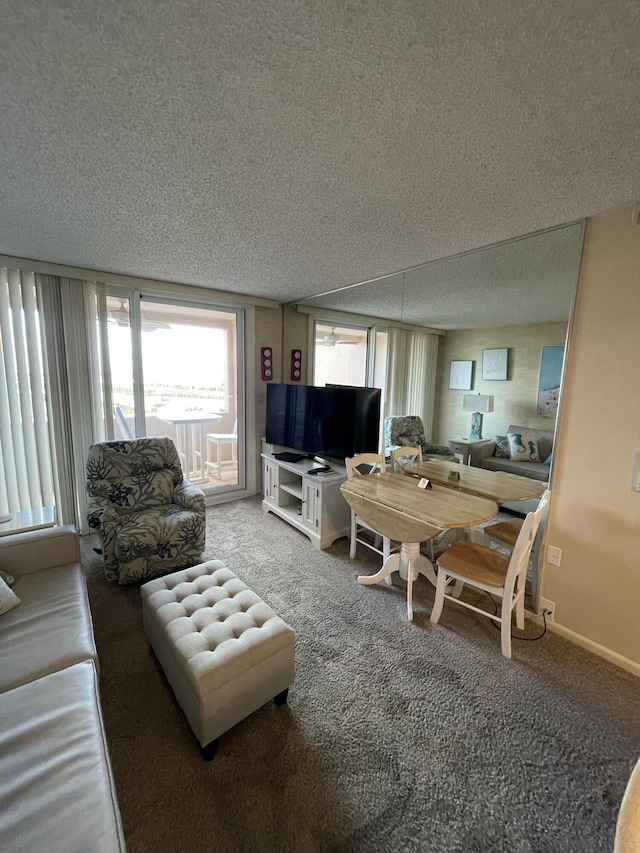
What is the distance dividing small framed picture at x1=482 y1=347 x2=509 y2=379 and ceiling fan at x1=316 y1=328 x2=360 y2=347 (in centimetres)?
157

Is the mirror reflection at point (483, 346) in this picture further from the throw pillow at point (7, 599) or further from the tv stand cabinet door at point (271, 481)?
the throw pillow at point (7, 599)

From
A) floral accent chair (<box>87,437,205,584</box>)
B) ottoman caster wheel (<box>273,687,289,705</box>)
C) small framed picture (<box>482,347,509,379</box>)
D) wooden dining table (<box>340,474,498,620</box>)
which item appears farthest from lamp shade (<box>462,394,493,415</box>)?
floral accent chair (<box>87,437,205,584</box>)

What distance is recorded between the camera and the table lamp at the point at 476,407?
240cm

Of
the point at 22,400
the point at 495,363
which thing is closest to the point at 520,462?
the point at 495,363

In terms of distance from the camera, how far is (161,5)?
31.9 inches

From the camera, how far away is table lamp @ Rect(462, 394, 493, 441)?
2.40m

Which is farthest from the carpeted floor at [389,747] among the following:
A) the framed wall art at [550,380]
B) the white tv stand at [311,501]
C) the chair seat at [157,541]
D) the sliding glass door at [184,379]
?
the sliding glass door at [184,379]

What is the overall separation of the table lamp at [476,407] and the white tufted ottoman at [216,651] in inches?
71.8

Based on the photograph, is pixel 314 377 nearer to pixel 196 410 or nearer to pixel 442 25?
pixel 196 410

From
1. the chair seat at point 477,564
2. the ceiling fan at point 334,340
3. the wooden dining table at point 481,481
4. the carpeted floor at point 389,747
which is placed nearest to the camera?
the carpeted floor at point 389,747

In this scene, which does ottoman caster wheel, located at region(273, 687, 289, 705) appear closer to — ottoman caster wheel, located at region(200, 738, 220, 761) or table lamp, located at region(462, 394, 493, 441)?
ottoman caster wheel, located at region(200, 738, 220, 761)

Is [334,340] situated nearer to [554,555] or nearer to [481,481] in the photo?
[481,481]

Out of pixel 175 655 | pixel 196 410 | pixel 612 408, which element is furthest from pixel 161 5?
pixel 196 410

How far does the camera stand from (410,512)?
2.12 meters
